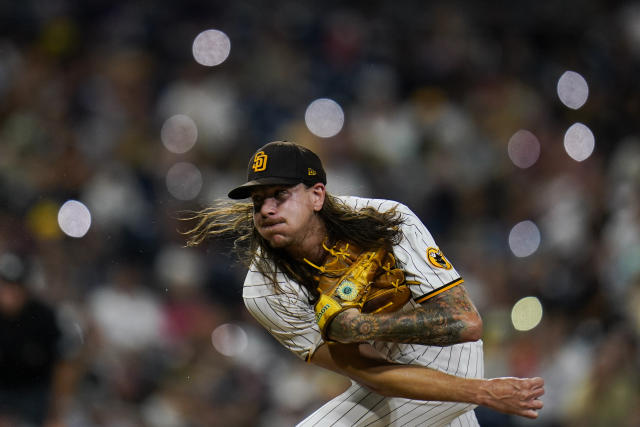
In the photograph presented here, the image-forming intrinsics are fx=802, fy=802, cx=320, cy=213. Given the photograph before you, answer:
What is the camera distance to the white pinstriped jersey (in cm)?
301

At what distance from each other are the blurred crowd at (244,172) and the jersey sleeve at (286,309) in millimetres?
2704

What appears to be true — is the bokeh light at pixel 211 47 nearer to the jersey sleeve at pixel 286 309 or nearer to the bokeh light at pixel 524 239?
the bokeh light at pixel 524 239

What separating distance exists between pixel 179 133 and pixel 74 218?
4.39 feet

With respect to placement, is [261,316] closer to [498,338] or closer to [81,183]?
[498,338]

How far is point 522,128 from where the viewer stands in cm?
812

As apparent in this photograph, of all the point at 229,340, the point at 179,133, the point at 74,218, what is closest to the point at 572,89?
the point at 179,133

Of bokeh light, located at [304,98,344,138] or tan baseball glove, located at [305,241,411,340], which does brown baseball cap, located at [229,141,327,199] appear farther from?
bokeh light, located at [304,98,344,138]

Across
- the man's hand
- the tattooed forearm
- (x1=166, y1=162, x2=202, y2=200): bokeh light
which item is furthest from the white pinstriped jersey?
(x1=166, y1=162, x2=202, y2=200): bokeh light

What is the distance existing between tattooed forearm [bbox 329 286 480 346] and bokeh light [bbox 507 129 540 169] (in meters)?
5.23

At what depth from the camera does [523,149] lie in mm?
7930

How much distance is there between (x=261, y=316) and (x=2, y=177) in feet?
14.7

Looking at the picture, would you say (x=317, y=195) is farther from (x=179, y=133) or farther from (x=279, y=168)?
(x=179, y=133)

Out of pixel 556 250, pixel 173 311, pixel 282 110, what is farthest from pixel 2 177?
pixel 556 250

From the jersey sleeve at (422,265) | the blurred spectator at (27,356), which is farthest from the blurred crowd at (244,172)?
the jersey sleeve at (422,265)
